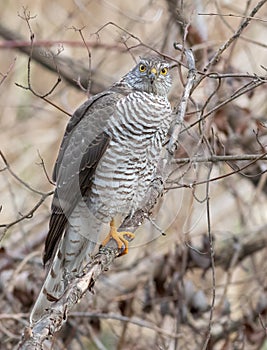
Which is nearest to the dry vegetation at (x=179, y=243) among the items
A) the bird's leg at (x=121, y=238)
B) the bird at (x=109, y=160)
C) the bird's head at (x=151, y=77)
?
the bird's head at (x=151, y=77)

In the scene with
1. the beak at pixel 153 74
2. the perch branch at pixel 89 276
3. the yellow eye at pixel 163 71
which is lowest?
the perch branch at pixel 89 276

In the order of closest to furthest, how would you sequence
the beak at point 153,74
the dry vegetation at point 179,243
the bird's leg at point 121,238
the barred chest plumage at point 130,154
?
the bird's leg at point 121,238
the barred chest plumage at point 130,154
the beak at point 153,74
the dry vegetation at point 179,243

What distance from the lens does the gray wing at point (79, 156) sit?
14.0 feet

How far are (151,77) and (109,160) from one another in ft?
1.85

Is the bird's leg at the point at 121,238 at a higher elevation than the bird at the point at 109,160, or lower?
lower

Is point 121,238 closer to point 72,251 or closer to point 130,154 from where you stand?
point 130,154

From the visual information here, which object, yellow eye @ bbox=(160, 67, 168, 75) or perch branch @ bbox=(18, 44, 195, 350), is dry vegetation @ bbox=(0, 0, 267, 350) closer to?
yellow eye @ bbox=(160, 67, 168, 75)

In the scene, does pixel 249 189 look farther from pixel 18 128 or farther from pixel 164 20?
pixel 18 128

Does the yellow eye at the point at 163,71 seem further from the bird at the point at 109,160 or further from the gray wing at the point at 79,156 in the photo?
the gray wing at the point at 79,156

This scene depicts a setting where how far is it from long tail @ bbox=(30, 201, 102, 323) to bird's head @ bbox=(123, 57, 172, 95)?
0.84 meters

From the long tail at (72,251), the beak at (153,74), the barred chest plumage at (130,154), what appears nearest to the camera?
the barred chest plumage at (130,154)

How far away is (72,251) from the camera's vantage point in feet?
15.3

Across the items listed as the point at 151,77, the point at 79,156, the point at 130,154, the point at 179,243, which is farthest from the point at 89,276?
the point at 179,243

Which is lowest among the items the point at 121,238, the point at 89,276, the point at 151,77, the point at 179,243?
the point at 89,276
